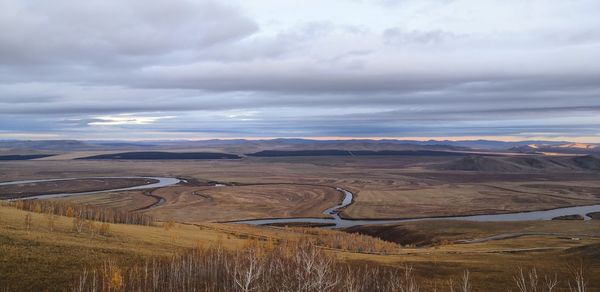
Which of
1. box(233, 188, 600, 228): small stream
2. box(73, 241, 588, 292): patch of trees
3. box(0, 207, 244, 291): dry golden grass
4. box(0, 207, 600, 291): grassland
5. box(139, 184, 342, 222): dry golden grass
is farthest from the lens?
box(139, 184, 342, 222): dry golden grass

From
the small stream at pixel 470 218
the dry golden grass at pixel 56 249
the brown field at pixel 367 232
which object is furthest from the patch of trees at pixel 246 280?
the small stream at pixel 470 218

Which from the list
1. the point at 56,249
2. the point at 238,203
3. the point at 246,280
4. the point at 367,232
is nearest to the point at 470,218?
the point at 367,232

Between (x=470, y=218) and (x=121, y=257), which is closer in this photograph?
(x=121, y=257)

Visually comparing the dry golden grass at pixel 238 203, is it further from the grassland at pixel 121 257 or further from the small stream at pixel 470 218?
the grassland at pixel 121 257

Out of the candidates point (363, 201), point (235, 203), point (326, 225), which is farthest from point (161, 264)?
point (363, 201)

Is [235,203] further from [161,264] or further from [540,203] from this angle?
[161,264]

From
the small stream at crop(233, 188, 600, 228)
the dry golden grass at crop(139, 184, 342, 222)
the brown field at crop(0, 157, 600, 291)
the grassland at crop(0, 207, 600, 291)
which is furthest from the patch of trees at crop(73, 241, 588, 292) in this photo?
the dry golden grass at crop(139, 184, 342, 222)

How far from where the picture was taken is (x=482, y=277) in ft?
142

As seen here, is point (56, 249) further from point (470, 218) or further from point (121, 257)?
point (470, 218)

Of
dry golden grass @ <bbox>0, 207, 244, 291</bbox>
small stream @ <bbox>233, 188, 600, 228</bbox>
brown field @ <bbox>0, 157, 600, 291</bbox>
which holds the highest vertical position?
dry golden grass @ <bbox>0, 207, 244, 291</bbox>

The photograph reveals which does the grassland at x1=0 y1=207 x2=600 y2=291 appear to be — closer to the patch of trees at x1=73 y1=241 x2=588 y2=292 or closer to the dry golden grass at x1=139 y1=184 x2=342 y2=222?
the patch of trees at x1=73 y1=241 x2=588 y2=292

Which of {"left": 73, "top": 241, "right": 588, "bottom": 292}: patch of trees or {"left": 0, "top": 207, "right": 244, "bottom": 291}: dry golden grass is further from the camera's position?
{"left": 73, "top": 241, "right": 588, "bottom": 292}: patch of trees

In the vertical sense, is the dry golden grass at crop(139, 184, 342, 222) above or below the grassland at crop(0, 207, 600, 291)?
below

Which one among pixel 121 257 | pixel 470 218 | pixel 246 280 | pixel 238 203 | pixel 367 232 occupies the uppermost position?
pixel 121 257
